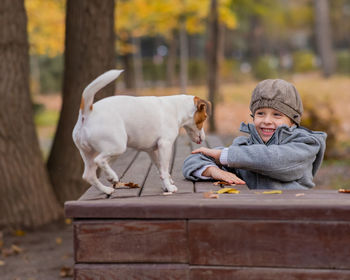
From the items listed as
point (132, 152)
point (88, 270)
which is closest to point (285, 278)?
point (88, 270)

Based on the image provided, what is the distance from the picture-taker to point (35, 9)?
14.3 meters

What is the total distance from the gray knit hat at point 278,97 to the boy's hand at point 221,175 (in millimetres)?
424

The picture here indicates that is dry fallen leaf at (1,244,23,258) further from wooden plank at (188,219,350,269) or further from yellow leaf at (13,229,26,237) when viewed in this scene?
wooden plank at (188,219,350,269)

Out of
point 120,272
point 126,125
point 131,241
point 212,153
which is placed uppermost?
point 126,125

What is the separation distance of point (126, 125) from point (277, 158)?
840 millimetres

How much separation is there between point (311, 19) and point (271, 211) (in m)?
35.4

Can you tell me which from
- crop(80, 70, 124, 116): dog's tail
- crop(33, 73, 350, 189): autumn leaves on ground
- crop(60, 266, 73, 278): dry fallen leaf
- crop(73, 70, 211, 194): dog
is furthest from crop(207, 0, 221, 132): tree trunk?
crop(80, 70, 124, 116): dog's tail

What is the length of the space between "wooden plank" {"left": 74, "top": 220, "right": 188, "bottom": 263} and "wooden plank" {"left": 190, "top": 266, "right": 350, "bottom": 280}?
0.33 feet

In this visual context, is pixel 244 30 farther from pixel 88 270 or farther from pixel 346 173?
pixel 88 270

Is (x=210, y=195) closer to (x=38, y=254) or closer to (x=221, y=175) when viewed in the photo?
(x=221, y=175)

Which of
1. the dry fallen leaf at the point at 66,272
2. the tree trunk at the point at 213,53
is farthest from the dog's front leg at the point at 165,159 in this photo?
the tree trunk at the point at 213,53

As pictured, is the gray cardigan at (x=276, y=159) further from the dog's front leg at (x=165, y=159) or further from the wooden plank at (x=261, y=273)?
the wooden plank at (x=261, y=273)

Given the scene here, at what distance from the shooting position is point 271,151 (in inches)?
106

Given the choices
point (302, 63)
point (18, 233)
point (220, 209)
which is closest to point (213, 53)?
point (18, 233)
